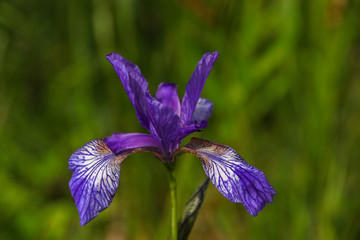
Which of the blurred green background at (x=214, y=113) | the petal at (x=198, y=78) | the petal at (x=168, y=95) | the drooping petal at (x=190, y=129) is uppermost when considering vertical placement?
the petal at (x=198, y=78)

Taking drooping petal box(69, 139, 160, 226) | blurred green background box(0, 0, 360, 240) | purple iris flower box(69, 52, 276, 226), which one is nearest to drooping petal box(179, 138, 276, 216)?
purple iris flower box(69, 52, 276, 226)

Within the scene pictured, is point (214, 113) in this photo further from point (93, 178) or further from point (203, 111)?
point (93, 178)

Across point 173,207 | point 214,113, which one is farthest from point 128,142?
point 214,113

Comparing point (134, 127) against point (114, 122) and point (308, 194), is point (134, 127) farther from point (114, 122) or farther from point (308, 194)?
point (308, 194)

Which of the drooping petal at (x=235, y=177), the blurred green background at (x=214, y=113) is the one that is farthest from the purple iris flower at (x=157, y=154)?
the blurred green background at (x=214, y=113)

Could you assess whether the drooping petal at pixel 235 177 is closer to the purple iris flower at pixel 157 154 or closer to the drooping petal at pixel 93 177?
the purple iris flower at pixel 157 154
